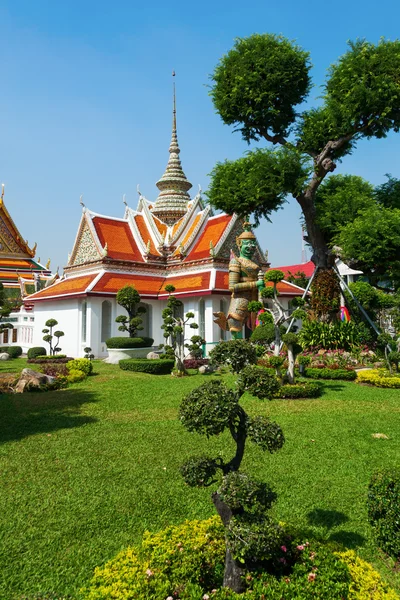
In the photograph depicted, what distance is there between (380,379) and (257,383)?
9492 mm

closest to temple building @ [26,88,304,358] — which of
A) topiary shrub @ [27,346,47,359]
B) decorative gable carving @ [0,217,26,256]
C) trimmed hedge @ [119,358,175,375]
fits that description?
topiary shrub @ [27,346,47,359]

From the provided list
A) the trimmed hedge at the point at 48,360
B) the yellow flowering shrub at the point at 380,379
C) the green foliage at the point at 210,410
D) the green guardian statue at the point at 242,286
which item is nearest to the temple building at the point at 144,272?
the trimmed hedge at the point at 48,360

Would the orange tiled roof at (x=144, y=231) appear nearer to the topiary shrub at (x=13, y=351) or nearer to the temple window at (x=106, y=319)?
the temple window at (x=106, y=319)

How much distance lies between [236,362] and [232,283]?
12511 millimetres

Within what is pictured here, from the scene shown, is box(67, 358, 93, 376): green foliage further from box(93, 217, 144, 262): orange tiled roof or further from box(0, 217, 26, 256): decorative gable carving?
box(0, 217, 26, 256): decorative gable carving

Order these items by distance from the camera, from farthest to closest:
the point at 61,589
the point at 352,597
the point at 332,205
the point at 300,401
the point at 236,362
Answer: the point at 332,205, the point at 300,401, the point at 236,362, the point at 61,589, the point at 352,597

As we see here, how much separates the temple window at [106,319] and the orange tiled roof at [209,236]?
4.70m

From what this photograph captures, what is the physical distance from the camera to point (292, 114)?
58.7 ft

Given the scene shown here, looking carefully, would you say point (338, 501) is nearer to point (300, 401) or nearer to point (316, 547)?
point (316, 547)

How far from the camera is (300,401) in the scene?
10.0 m

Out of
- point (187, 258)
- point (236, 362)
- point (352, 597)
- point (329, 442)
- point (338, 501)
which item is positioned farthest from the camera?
point (187, 258)

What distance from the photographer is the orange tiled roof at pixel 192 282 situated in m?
18.9

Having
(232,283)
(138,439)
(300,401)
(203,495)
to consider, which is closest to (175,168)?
(232,283)

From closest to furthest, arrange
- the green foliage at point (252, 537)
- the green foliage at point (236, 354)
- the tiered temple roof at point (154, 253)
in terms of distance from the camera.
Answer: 1. the green foliage at point (252, 537)
2. the green foliage at point (236, 354)
3. the tiered temple roof at point (154, 253)
